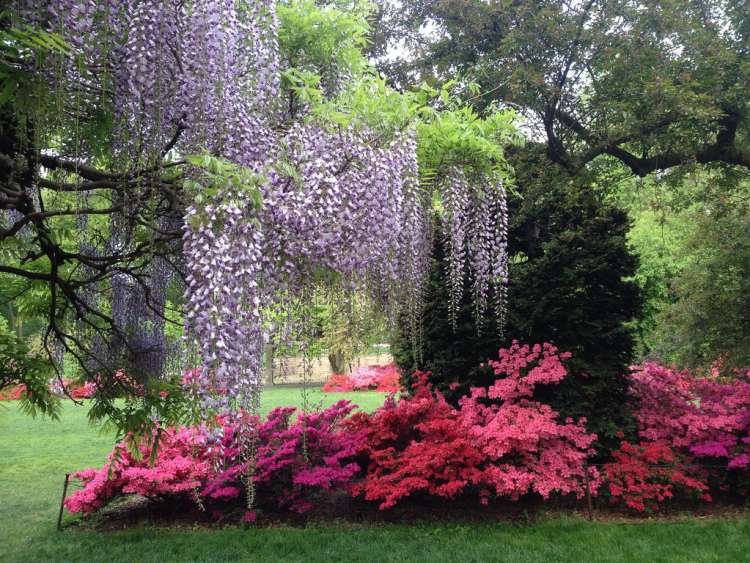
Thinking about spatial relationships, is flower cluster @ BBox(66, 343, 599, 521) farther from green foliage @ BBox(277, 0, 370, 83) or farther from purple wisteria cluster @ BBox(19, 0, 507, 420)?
green foliage @ BBox(277, 0, 370, 83)

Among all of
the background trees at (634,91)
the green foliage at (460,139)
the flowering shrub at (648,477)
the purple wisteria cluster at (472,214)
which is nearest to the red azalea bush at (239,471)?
the purple wisteria cluster at (472,214)

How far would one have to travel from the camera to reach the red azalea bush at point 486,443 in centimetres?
580

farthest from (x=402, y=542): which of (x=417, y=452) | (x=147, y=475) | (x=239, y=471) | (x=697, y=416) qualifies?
(x=697, y=416)

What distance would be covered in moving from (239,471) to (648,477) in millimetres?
4250

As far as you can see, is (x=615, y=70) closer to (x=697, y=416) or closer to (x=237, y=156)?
(x=697, y=416)

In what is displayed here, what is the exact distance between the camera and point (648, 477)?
624cm

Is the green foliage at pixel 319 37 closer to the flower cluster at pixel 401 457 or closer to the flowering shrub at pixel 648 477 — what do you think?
the flower cluster at pixel 401 457

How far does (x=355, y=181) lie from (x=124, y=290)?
12.7 feet

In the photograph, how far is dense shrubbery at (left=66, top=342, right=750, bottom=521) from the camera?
589 centimetres

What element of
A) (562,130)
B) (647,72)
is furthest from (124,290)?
(647,72)

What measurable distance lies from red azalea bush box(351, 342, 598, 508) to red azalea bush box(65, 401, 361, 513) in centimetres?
37

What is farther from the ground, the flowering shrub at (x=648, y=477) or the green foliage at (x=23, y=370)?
the green foliage at (x=23, y=370)

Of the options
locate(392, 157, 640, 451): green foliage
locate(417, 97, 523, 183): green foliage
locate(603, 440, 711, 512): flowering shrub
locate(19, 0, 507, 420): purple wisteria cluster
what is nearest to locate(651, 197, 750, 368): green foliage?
locate(392, 157, 640, 451): green foliage

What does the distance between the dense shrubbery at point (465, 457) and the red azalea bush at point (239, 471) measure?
15 mm
